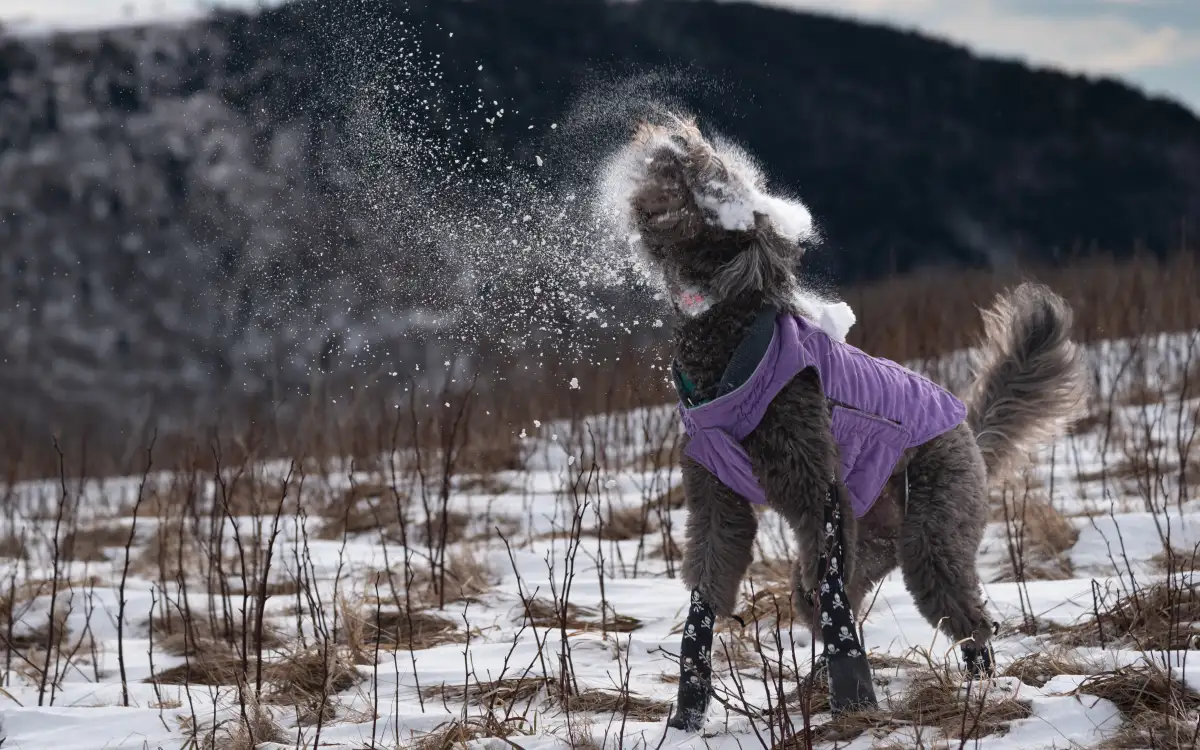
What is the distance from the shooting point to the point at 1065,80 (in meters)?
52.2

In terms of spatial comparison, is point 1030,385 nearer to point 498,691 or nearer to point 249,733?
point 498,691

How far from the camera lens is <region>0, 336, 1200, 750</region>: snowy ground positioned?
258 cm

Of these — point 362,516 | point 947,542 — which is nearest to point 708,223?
point 947,542

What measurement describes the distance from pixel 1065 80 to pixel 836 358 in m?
57.7

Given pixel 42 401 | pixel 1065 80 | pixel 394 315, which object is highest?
pixel 1065 80

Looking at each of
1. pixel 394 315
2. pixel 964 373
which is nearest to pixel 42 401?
pixel 394 315

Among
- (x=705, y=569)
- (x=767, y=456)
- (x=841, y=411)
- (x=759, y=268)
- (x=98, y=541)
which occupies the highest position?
(x=759, y=268)

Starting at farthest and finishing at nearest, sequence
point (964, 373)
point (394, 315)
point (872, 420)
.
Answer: point (394, 315)
point (964, 373)
point (872, 420)

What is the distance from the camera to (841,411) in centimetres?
275

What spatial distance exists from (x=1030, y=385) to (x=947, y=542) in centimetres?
91

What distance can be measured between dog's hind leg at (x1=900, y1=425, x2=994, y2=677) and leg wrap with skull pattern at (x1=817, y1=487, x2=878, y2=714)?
16.2 inches

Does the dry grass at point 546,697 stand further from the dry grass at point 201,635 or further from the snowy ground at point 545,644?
the dry grass at point 201,635

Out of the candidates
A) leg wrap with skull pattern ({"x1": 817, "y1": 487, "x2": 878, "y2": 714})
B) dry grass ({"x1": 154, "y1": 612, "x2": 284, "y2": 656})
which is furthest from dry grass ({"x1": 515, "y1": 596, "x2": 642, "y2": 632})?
leg wrap with skull pattern ({"x1": 817, "y1": 487, "x2": 878, "y2": 714})

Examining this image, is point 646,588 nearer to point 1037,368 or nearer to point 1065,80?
point 1037,368
